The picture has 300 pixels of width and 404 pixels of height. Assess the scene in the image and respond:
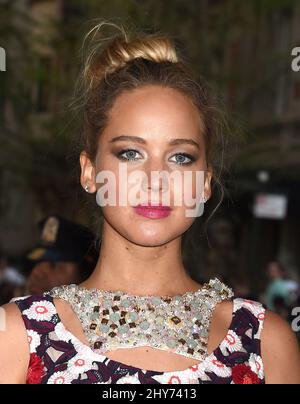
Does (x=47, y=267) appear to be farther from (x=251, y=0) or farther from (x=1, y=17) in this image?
(x=251, y=0)

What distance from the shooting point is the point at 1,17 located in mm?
12117

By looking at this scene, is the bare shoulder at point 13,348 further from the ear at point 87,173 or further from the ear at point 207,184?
the ear at point 207,184

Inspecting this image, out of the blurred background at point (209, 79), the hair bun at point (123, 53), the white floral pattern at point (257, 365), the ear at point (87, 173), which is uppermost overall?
the blurred background at point (209, 79)

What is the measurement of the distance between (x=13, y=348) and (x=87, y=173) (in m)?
0.68

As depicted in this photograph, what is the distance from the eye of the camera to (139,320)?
2.85 m

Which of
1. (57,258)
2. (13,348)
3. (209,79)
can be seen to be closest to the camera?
(13,348)

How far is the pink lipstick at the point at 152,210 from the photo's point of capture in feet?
9.31

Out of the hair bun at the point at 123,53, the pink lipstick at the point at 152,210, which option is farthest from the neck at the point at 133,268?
the hair bun at the point at 123,53

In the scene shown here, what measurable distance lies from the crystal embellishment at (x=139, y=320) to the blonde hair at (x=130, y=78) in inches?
19.0

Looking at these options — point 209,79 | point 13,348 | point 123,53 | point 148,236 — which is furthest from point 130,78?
point 209,79

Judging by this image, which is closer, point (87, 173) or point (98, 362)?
point (98, 362)

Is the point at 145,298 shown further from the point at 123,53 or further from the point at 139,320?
the point at 123,53

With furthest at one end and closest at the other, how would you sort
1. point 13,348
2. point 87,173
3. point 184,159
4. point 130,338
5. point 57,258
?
1. point 57,258
2. point 87,173
3. point 184,159
4. point 130,338
5. point 13,348
